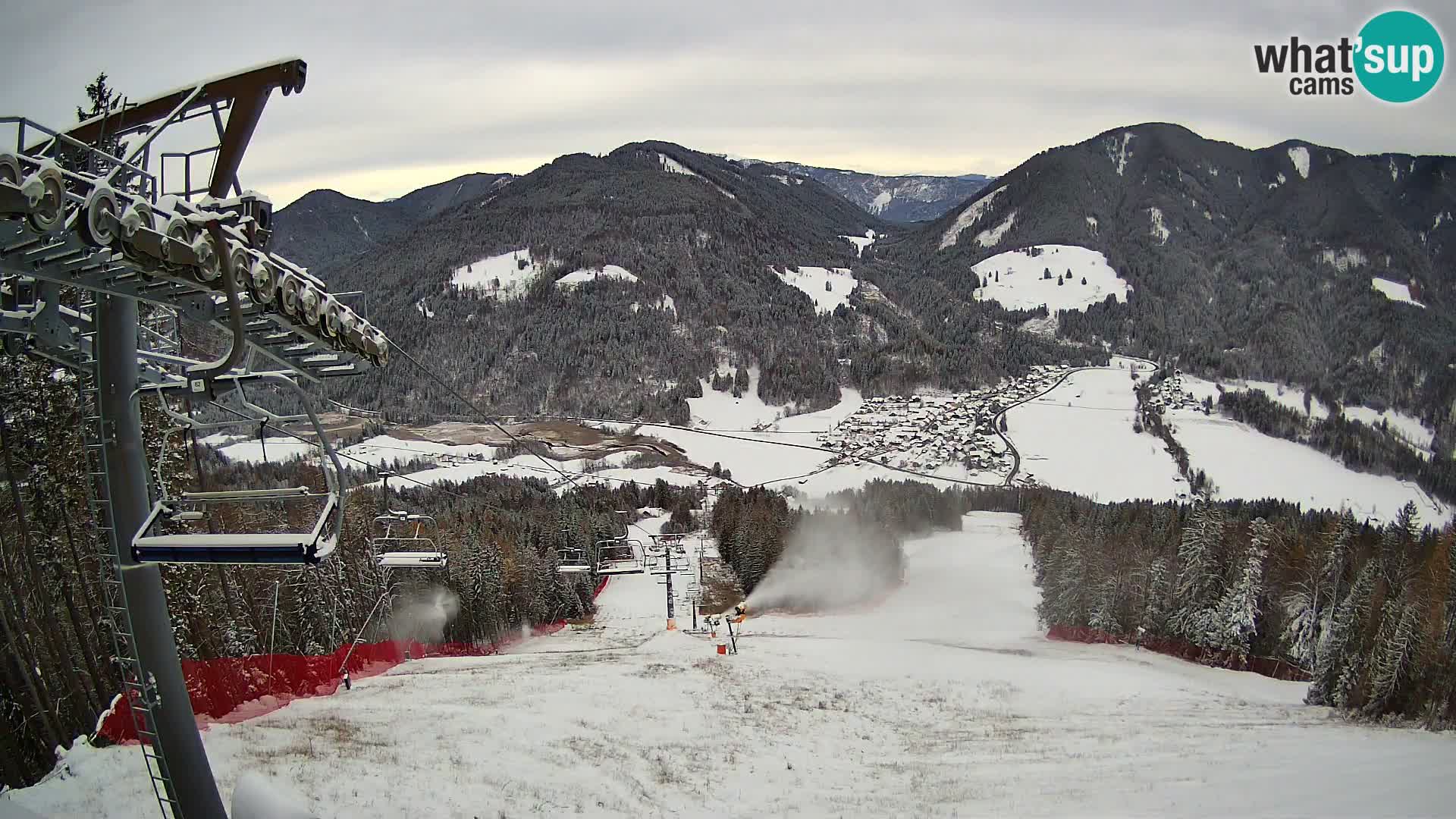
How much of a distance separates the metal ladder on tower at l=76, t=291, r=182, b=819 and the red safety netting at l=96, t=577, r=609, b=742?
18.1 ft

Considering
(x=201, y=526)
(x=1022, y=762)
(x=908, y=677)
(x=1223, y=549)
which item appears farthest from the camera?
(x=1223, y=549)

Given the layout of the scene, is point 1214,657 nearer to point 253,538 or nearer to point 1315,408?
point 253,538

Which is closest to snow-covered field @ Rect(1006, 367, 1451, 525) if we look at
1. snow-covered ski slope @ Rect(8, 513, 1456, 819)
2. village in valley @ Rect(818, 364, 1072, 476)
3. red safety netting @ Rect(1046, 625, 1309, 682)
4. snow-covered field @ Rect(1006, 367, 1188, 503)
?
snow-covered field @ Rect(1006, 367, 1188, 503)

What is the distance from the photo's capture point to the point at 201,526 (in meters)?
25.8

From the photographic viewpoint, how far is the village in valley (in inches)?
5103

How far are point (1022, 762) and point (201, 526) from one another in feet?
74.6

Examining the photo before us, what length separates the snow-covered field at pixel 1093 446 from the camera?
400 ft

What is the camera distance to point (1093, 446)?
141625 millimetres

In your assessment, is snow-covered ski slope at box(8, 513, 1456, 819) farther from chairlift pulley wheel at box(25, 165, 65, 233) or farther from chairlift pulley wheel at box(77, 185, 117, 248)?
A: chairlift pulley wheel at box(25, 165, 65, 233)

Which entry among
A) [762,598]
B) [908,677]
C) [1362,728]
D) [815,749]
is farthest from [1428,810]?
[762,598]

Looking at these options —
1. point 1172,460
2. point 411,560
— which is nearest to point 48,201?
point 411,560

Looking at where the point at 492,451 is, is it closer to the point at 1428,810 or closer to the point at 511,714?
the point at 511,714

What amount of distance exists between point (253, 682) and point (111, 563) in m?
15.9

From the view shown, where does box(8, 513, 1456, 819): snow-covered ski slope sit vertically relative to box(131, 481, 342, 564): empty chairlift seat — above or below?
below
